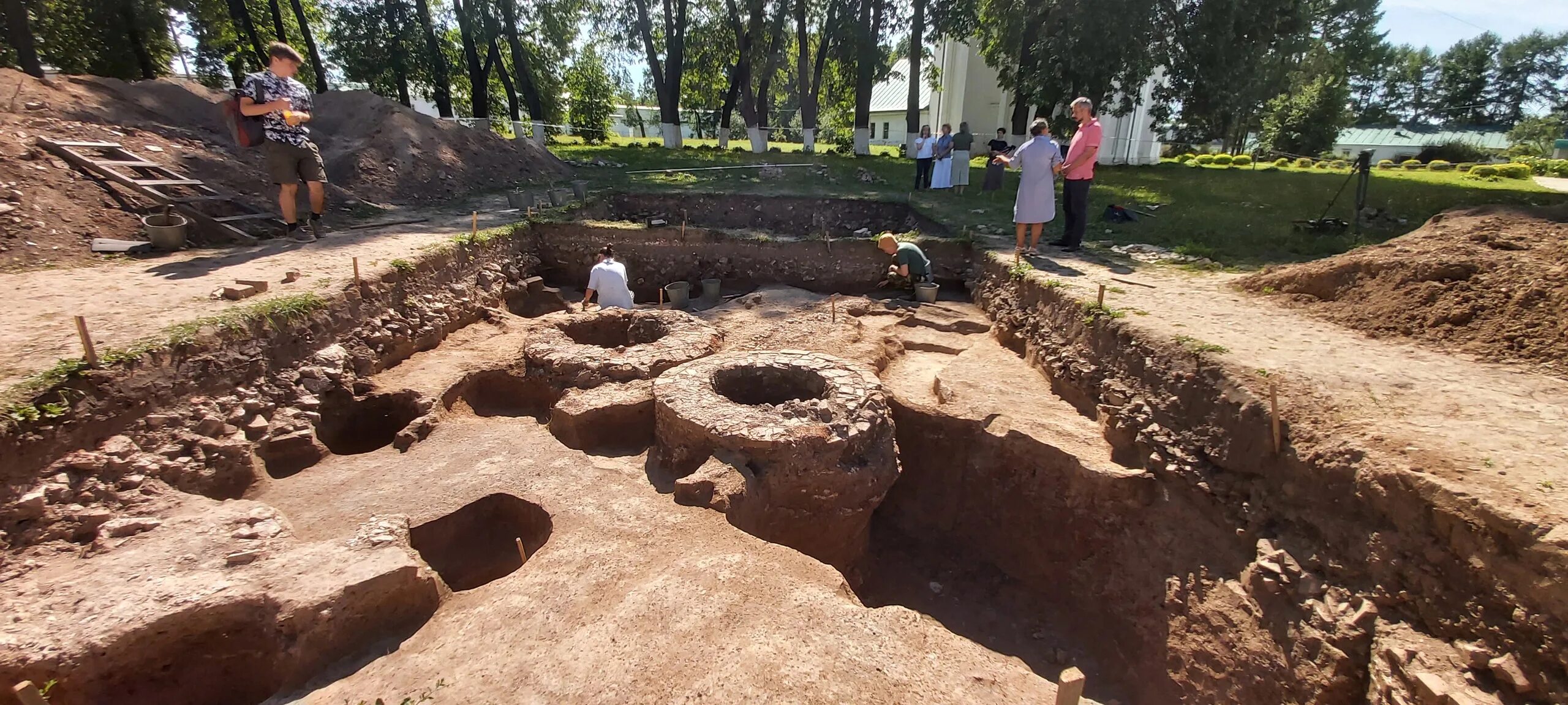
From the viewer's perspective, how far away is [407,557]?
358cm

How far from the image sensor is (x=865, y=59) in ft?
65.3

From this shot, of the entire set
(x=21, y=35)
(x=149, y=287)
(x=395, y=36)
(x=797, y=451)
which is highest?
(x=395, y=36)

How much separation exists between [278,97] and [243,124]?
1.50 feet

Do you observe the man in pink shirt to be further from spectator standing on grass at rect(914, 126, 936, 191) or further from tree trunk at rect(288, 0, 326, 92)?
tree trunk at rect(288, 0, 326, 92)

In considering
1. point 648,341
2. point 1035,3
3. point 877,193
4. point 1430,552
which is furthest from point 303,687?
point 1035,3

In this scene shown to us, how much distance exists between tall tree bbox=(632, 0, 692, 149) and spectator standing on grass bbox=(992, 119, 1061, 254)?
16020 mm

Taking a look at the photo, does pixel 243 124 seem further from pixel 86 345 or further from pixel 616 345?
pixel 616 345

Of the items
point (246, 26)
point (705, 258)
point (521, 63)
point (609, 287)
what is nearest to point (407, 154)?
point (705, 258)

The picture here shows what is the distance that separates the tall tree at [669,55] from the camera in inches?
811

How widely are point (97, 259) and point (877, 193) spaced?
11.2 m

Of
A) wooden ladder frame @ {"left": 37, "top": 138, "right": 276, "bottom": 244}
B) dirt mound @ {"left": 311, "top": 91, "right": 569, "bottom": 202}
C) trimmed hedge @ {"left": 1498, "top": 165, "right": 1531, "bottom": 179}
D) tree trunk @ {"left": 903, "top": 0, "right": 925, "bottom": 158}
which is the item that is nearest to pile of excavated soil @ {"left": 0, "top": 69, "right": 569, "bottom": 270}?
dirt mound @ {"left": 311, "top": 91, "right": 569, "bottom": 202}

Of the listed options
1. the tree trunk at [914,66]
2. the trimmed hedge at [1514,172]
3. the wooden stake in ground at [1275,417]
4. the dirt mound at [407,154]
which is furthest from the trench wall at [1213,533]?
the trimmed hedge at [1514,172]

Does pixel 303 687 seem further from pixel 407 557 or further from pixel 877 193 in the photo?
pixel 877 193

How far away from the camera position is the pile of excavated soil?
707cm
